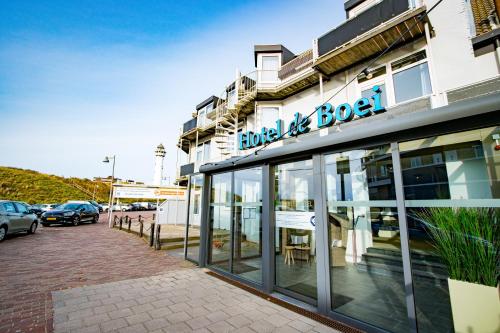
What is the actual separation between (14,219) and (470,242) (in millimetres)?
14592

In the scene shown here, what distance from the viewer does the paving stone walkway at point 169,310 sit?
309 centimetres

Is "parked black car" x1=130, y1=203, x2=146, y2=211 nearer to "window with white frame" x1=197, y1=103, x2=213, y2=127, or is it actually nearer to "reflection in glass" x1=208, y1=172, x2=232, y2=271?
"window with white frame" x1=197, y1=103, x2=213, y2=127

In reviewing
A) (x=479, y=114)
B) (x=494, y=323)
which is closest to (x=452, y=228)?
(x=494, y=323)

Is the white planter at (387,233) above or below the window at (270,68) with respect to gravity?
below

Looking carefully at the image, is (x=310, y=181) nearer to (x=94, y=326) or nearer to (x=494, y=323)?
(x=494, y=323)

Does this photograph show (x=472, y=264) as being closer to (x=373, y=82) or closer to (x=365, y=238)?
(x=365, y=238)

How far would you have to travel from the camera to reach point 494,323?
2.20m

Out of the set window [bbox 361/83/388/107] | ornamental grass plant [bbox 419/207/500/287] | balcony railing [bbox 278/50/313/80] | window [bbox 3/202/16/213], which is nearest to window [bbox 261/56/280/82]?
balcony railing [bbox 278/50/313/80]

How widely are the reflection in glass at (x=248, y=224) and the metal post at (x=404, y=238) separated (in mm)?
2710

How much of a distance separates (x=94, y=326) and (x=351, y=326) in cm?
359

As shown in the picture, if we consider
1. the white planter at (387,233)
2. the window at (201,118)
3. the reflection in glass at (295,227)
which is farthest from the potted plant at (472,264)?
the window at (201,118)

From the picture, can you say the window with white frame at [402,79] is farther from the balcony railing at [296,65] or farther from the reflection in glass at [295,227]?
the reflection in glass at [295,227]

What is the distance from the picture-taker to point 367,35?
296 inches

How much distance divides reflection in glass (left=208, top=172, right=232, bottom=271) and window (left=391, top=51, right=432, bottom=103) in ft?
21.5
